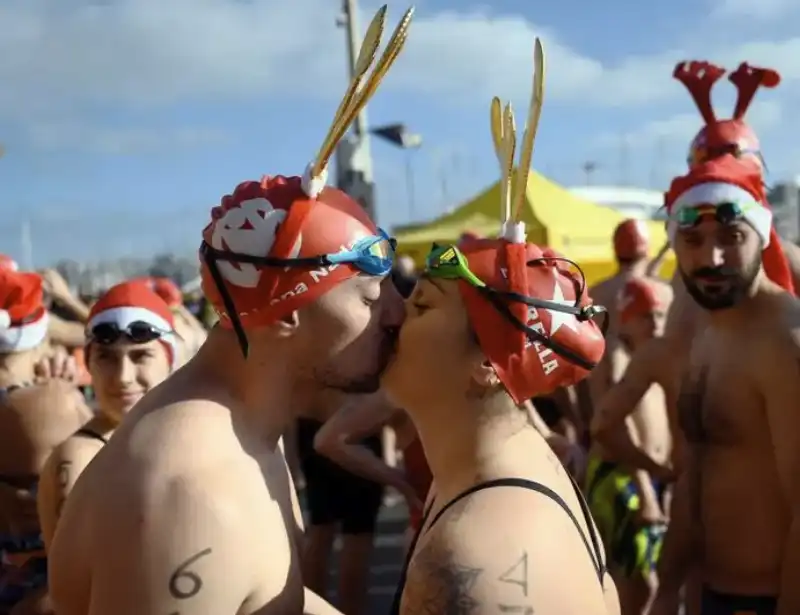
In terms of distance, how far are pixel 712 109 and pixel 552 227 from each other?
5246 millimetres

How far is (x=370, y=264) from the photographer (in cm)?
193

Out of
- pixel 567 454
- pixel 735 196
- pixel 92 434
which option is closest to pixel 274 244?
pixel 92 434

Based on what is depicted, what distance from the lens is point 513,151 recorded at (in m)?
1.94

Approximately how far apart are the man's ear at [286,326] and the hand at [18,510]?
7.65 ft

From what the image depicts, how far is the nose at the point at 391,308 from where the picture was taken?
6.46 feet

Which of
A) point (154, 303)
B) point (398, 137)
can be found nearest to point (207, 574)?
point (154, 303)

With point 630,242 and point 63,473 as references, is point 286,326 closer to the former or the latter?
point 63,473

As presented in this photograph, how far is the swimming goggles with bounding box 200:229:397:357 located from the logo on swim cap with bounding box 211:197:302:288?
0.4 inches

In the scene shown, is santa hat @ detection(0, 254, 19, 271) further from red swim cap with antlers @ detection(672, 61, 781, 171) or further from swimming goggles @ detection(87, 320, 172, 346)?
red swim cap with antlers @ detection(672, 61, 781, 171)

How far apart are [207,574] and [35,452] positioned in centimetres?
238

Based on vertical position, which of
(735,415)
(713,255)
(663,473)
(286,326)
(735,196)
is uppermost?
(735,196)

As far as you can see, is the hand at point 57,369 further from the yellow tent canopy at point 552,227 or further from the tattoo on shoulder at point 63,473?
the yellow tent canopy at point 552,227

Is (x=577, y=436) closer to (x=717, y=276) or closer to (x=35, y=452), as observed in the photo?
(x=717, y=276)

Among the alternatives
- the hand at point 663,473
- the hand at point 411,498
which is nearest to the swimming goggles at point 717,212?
the hand at point 663,473
